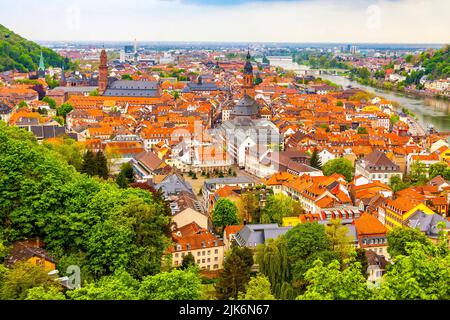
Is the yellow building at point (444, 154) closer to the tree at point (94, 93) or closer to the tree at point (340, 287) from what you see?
the tree at point (340, 287)

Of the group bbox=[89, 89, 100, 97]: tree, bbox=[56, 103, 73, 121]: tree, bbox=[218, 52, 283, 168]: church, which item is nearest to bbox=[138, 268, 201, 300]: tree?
bbox=[218, 52, 283, 168]: church

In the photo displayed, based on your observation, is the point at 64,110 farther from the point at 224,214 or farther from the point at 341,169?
the point at 224,214

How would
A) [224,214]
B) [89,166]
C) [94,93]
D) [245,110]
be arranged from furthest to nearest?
[94,93] → [245,110] → [89,166] → [224,214]

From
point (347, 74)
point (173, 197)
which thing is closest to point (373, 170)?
point (173, 197)

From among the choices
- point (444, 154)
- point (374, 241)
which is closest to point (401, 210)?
point (374, 241)

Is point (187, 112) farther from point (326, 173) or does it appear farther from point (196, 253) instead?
point (196, 253)

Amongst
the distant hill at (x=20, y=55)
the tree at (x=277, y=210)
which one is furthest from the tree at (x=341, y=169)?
the distant hill at (x=20, y=55)
